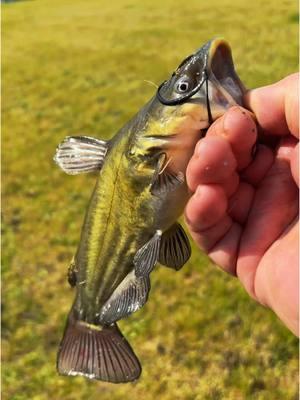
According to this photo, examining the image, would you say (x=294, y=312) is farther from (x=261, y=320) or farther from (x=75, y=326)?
(x=261, y=320)

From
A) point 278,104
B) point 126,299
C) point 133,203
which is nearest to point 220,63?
point 278,104

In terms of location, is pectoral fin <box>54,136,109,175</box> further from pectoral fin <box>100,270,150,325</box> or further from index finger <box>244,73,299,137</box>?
index finger <box>244,73,299,137</box>

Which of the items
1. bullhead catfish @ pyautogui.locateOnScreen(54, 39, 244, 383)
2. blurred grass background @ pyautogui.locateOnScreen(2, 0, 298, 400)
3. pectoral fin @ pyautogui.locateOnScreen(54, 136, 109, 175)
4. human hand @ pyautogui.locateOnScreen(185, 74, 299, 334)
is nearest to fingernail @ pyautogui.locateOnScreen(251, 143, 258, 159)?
human hand @ pyautogui.locateOnScreen(185, 74, 299, 334)

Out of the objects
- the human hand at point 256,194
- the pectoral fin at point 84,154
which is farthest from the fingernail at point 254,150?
the pectoral fin at point 84,154

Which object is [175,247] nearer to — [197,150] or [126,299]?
[126,299]

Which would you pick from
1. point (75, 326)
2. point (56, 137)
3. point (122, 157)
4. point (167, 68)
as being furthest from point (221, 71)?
point (167, 68)

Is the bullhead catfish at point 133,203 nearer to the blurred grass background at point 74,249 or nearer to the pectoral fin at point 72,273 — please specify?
the pectoral fin at point 72,273

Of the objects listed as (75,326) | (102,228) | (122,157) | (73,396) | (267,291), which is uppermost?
(122,157)
